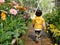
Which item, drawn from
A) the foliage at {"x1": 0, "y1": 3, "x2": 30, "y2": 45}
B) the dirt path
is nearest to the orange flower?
the foliage at {"x1": 0, "y1": 3, "x2": 30, "y2": 45}

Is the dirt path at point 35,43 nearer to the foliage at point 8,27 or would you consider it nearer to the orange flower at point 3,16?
the foliage at point 8,27

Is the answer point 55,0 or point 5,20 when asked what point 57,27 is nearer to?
point 5,20

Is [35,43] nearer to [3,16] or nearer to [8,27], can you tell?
[3,16]

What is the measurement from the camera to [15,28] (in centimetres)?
379

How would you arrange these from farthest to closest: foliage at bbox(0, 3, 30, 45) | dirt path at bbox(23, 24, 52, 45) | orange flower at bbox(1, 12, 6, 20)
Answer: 1. dirt path at bbox(23, 24, 52, 45)
2. orange flower at bbox(1, 12, 6, 20)
3. foliage at bbox(0, 3, 30, 45)

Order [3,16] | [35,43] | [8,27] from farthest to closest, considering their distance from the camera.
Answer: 1. [35,43]
2. [3,16]
3. [8,27]

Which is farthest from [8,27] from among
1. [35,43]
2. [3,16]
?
[35,43]

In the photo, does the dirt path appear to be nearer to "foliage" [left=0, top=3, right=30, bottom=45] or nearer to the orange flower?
"foliage" [left=0, top=3, right=30, bottom=45]

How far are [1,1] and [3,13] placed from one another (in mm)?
493

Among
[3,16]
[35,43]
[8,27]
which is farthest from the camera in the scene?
[35,43]

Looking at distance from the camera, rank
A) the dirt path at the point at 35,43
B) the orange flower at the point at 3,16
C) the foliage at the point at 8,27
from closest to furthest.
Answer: the foliage at the point at 8,27 → the orange flower at the point at 3,16 → the dirt path at the point at 35,43

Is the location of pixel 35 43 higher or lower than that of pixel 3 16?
lower

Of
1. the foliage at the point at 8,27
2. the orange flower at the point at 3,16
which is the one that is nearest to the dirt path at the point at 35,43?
the foliage at the point at 8,27

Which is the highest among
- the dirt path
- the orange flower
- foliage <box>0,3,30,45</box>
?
the orange flower
